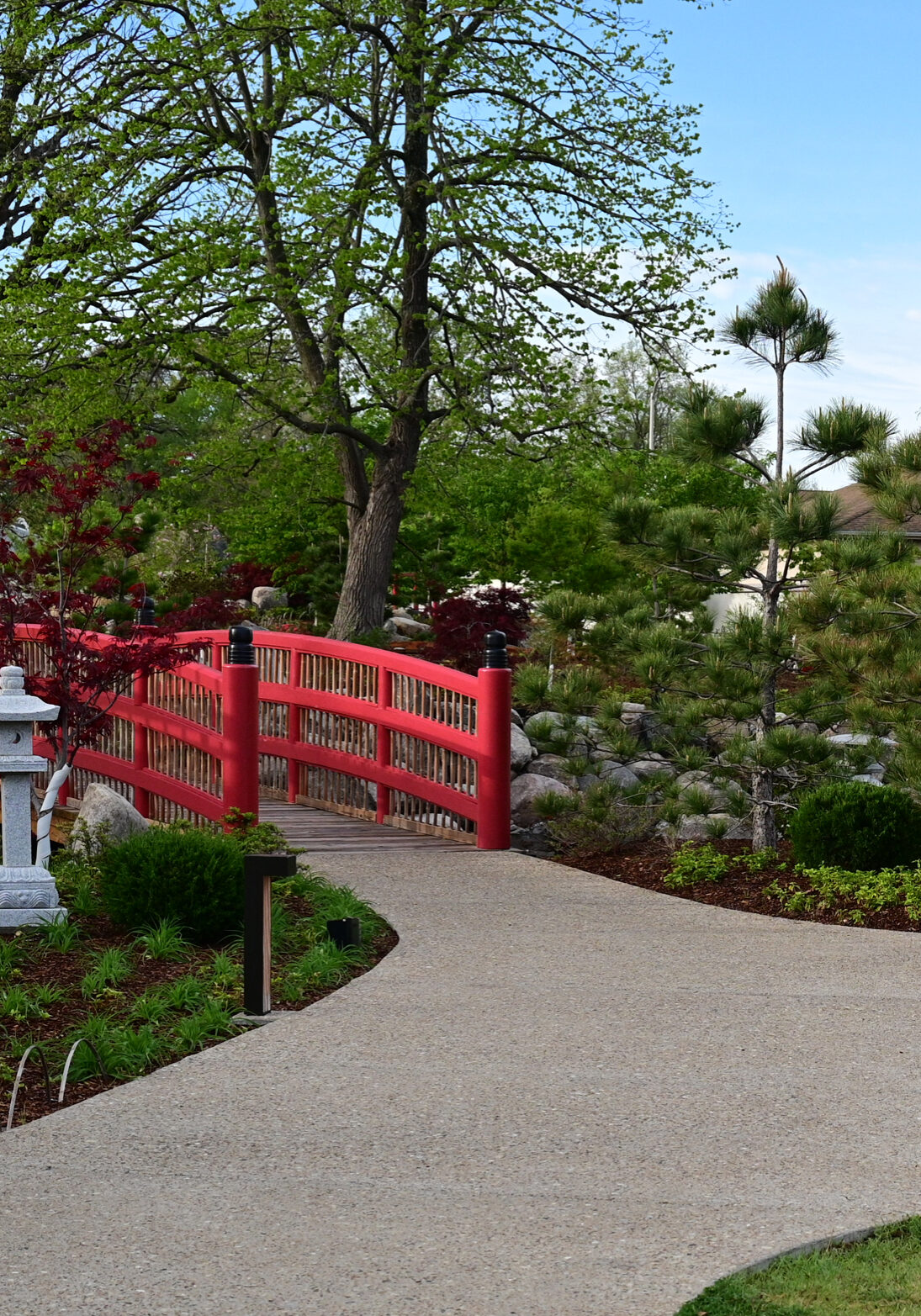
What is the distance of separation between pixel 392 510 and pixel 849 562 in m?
9.75

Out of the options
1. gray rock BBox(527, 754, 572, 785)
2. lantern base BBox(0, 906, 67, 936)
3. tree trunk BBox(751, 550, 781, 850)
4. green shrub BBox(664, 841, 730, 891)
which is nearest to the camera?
lantern base BBox(0, 906, 67, 936)

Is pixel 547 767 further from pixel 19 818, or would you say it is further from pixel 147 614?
pixel 19 818

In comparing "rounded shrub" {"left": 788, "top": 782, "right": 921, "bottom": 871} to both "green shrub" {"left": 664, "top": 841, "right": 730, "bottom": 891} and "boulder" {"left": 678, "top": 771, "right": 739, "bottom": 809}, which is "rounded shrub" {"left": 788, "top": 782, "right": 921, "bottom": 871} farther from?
"boulder" {"left": 678, "top": 771, "right": 739, "bottom": 809}

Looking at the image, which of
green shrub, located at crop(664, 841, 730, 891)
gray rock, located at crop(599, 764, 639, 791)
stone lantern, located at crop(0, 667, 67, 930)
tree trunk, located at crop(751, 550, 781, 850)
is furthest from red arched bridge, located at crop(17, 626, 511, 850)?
stone lantern, located at crop(0, 667, 67, 930)

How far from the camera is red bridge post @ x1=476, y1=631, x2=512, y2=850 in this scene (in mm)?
10828

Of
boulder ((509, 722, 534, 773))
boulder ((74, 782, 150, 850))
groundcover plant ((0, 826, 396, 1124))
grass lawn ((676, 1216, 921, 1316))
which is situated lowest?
grass lawn ((676, 1216, 921, 1316))

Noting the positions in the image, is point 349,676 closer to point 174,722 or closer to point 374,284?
point 174,722

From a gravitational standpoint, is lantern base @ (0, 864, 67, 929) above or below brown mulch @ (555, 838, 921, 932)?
above

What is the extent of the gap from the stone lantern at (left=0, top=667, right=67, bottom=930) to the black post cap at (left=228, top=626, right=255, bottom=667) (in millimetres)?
2501

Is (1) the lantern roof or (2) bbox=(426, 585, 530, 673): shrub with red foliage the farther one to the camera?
(2) bbox=(426, 585, 530, 673): shrub with red foliage

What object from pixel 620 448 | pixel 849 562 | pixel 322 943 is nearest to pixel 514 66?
pixel 620 448

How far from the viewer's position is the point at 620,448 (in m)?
18.5

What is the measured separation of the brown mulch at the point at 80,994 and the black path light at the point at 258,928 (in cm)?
15

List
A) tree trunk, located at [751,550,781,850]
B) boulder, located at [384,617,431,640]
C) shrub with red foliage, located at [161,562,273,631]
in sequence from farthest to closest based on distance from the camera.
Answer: boulder, located at [384,617,431,640] → shrub with red foliage, located at [161,562,273,631] → tree trunk, located at [751,550,781,850]
